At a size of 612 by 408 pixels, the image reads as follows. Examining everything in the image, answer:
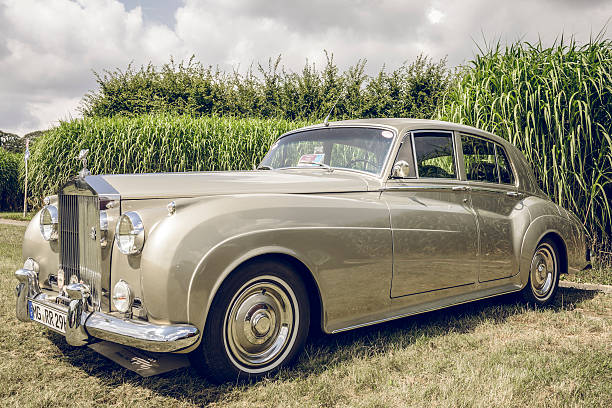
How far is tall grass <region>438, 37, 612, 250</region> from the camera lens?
575 cm

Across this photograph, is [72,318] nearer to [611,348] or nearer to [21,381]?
[21,381]

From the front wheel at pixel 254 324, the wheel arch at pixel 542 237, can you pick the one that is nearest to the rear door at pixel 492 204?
the wheel arch at pixel 542 237

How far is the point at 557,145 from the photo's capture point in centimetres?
580

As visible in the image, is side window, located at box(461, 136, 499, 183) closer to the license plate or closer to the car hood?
the car hood

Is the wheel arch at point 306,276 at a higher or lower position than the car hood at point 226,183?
lower

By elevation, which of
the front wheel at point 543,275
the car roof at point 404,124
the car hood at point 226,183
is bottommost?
the front wheel at point 543,275

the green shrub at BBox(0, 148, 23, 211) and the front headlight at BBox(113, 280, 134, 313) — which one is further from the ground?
the green shrub at BBox(0, 148, 23, 211)

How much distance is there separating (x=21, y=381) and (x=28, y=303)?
53 centimetres

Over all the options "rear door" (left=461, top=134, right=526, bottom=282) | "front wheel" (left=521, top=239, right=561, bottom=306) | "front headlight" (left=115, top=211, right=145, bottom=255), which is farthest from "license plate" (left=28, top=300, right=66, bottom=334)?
"front wheel" (left=521, top=239, right=561, bottom=306)

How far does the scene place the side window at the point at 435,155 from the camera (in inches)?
144

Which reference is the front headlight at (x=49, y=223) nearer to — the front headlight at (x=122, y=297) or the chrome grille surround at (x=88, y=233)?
the chrome grille surround at (x=88, y=233)

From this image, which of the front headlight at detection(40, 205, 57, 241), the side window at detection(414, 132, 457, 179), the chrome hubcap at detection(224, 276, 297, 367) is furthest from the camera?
the side window at detection(414, 132, 457, 179)

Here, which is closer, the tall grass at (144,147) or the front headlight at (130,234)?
the front headlight at (130,234)

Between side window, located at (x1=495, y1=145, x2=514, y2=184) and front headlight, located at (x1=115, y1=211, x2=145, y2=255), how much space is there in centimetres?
313
